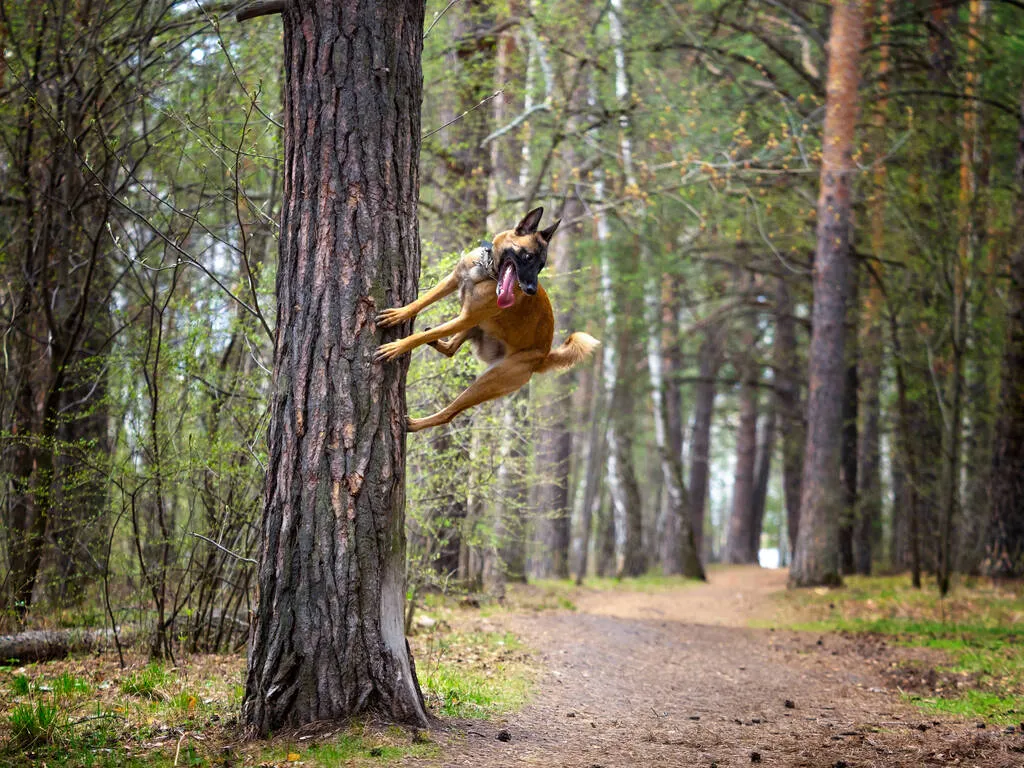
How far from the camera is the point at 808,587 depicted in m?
16.8

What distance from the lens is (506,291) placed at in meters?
5.50

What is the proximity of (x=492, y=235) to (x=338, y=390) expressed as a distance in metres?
3.94

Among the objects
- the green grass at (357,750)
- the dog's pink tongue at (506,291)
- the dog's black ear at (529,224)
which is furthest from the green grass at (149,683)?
the dog's black ear at (529,224)

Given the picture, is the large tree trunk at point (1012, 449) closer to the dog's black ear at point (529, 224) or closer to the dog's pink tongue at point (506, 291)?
the dog's black ear at point (529, 224)

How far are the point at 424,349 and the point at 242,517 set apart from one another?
2.54 meters

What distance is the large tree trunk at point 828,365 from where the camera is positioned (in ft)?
54.1

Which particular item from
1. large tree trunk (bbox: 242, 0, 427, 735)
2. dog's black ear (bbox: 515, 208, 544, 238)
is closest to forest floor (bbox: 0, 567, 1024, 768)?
large tree trunk (bbox: 242, 0, 427, 735)

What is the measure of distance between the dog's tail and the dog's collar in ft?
3.42

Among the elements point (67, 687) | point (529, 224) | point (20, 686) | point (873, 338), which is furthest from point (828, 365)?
point (20, 686)

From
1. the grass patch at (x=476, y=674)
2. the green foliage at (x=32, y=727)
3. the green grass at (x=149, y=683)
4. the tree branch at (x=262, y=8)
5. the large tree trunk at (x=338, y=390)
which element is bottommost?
the grass patch at (x=476, y=674)

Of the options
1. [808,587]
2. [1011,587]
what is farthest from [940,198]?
[808,587]

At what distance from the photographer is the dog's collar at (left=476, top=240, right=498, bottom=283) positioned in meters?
5.78

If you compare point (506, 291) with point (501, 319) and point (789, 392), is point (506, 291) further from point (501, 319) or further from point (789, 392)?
point (789, 392)

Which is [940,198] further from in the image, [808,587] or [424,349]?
[424,349]
